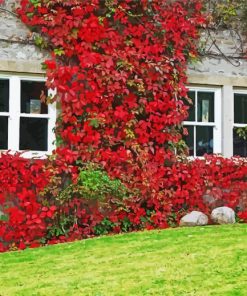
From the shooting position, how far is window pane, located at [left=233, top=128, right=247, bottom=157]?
515 inches

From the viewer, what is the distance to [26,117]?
11.8 m

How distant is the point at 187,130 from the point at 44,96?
2.70m

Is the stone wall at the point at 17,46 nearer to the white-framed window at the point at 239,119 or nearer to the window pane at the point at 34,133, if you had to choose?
the window pane at the point at 34,133

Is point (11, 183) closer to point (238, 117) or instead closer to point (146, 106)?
point (146, 106)

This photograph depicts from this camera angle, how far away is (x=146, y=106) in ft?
39.7

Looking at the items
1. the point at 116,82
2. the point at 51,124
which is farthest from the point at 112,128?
the point at 51,124

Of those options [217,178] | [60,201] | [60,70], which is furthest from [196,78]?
[60,201]

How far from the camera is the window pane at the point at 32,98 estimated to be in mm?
11867

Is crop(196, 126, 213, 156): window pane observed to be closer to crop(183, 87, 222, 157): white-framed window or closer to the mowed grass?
crop(183, 87, 222, 157): white-framed window

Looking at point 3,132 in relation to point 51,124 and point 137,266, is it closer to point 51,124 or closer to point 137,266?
point 51,124

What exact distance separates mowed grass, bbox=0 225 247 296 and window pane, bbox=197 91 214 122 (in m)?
3.07

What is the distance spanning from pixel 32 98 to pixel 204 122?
3231mm

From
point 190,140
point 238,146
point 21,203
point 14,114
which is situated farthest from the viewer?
point 238,146

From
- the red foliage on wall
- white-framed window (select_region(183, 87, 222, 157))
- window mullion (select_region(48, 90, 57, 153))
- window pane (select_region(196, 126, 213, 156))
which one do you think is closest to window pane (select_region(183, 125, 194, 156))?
white-framed window (select_region(183, 87, 222, 157))
